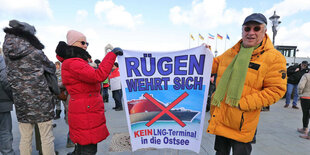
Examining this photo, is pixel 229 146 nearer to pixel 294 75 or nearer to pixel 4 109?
pixel 4 109

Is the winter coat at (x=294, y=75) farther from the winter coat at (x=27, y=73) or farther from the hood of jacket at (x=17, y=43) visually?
the hood of jacket at (x=17, y=43)

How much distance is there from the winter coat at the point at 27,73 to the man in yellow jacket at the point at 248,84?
7.50ft

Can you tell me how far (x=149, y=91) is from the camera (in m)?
1.99

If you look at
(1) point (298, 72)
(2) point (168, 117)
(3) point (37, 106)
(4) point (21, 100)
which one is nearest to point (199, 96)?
(2) point (168, 117)

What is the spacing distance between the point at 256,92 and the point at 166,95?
3.25 ft

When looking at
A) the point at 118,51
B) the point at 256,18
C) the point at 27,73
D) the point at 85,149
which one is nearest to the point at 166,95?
the point at 118,51

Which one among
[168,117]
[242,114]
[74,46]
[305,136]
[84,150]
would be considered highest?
[74,46]

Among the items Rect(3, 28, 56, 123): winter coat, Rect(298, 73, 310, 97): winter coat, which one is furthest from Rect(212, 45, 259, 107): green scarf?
Rect(298, 73, 310, 97): winter coat

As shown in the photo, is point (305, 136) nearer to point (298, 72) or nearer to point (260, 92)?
point (260, 92)

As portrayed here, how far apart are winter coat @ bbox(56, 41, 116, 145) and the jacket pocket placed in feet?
4.72

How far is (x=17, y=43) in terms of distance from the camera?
194 centimetres

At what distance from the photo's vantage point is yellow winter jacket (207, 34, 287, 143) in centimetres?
157

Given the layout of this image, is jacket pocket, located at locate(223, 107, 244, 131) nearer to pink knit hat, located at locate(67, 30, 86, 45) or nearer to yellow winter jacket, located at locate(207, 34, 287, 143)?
yellow winter jacket, located at locate(207, 34, 287, 143)

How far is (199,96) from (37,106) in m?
2.16
